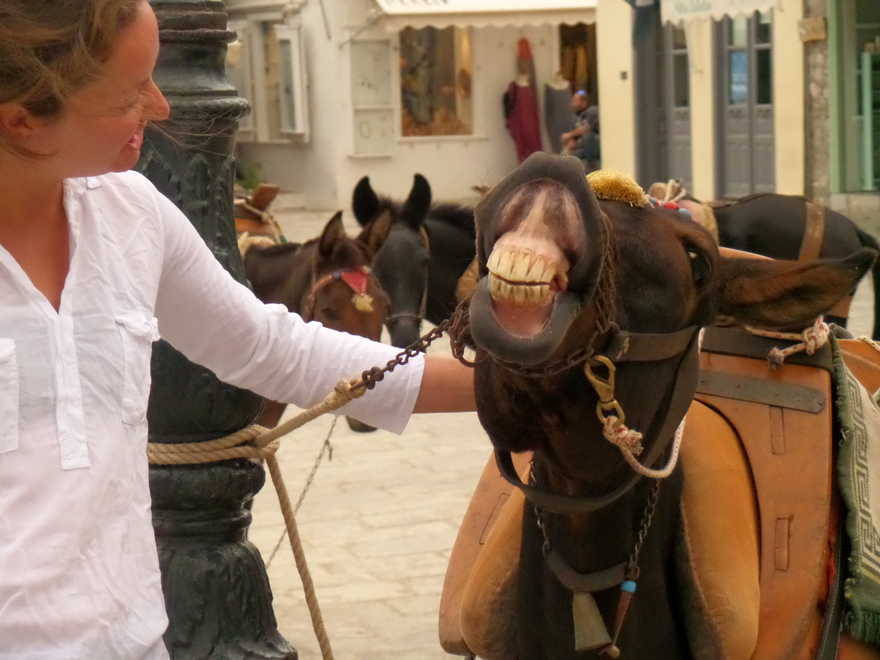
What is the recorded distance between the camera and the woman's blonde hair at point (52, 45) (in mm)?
1867

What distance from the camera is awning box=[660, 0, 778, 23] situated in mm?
18328

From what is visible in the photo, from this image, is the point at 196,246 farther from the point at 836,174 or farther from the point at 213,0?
the point at 836,174

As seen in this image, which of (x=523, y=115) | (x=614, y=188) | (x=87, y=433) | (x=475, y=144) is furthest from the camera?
(x=475, y=144)

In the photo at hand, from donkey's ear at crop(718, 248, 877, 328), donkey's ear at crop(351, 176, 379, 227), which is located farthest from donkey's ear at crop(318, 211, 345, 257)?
donkey's ear at crop(718, 248, 877, 328)

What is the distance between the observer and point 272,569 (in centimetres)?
677

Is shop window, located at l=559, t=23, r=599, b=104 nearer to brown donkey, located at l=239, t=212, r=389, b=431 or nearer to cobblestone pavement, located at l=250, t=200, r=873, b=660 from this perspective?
cobblestone pavement, located at l=250, t=200, r=873, b=660

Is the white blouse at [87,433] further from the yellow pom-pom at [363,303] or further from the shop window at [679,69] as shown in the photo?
the shop window at [679,69]

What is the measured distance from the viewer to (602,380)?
2.29 meters

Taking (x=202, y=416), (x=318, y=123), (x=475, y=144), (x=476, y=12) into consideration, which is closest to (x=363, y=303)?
(x=202, y=416)

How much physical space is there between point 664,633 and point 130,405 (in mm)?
1026

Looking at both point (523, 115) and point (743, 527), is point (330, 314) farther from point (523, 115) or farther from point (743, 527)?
point (523, 115)

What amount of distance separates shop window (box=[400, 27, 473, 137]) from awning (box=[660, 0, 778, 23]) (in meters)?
9.93

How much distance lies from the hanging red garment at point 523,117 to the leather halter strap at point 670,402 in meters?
26.2

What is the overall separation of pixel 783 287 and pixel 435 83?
28.0 m
